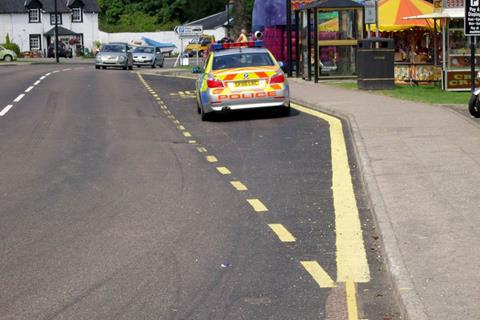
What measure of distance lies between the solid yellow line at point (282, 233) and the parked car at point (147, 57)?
54.9 metres

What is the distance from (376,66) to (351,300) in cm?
2030

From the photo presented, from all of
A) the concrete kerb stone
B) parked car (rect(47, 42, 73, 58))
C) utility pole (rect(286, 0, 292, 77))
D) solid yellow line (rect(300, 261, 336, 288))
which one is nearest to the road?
solid yellow line (rect(300, 261, 336, 288))

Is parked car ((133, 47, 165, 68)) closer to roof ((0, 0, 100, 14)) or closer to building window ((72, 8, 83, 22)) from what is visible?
roof ((0, 0, 100, 14))

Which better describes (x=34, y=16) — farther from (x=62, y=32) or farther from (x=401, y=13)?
(x=401, y=13)

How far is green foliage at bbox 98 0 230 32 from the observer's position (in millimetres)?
122875

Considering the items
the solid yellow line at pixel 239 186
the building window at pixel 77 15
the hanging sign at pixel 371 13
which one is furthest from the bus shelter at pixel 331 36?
the building window at pixel 77 15

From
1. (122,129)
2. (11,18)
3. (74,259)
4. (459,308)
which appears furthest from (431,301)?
(11,18)

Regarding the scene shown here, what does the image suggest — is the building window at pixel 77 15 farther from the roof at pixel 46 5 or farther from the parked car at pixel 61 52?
the parked car at pixel 61 52

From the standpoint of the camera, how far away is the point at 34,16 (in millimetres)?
105312

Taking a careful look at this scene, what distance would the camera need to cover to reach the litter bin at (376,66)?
26.9 meters

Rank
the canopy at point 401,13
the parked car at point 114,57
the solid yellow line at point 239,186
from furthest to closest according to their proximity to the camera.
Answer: the parked car at point 114,57 < the canopy at point 401,13 < the solid yellow line at point 239,186

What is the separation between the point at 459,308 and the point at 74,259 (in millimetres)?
3472

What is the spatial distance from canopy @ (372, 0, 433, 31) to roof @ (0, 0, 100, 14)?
7448 centimetres

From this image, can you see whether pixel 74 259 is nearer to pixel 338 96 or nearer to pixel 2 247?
pixel 2 247
